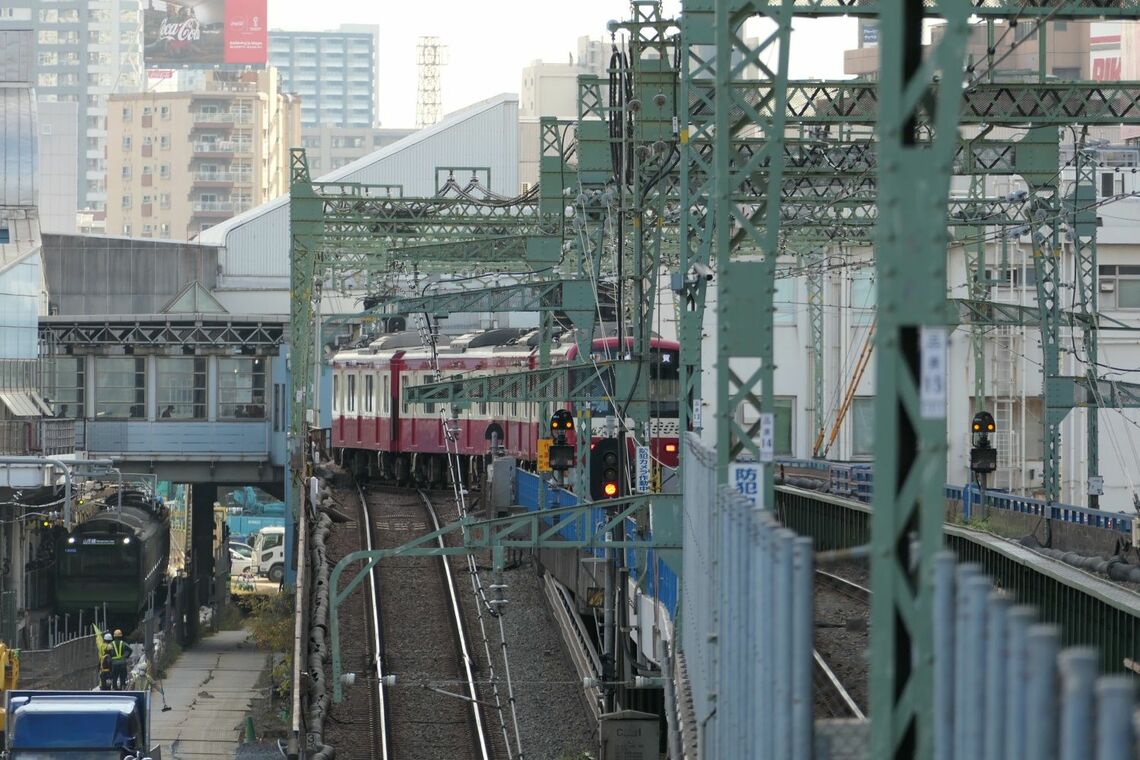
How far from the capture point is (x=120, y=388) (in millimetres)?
45125

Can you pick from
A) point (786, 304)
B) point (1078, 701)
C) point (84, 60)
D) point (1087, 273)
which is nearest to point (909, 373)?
point (1078, 701)

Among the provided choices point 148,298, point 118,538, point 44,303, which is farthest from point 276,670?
point 148,298

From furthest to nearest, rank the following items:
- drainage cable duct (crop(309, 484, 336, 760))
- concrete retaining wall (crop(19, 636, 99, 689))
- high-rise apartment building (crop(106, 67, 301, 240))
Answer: high-rise apartment building (crop(106, 67, 301, 240)) → concrete retaining wall (crop(19, 636, 99, 689)) → drainage cable duct (crop(309, 484, 336, 760))

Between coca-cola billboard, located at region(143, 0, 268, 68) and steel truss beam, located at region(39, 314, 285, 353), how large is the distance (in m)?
86.7

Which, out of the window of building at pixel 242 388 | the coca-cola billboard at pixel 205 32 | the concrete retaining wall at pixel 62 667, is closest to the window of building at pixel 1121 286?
the window of building at pixel 242 388

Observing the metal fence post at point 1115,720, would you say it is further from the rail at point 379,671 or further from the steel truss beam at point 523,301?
the steel truss beam at point 523,301

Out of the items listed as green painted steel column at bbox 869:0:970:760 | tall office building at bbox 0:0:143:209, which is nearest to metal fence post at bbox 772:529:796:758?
green painted steel column at bbox 869:0:970:760

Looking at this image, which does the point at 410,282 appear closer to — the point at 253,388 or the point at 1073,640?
the point at 253,388

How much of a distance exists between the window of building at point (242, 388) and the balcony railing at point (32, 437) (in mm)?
5625

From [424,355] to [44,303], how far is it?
16.9 metres

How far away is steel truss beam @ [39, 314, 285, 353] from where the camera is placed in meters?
44.2

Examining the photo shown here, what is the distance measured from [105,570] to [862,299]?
19913 millimetres

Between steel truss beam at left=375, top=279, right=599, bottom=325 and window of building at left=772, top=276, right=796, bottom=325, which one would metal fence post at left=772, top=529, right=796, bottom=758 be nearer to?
steel truss beam at left=375, top=279, right=599, bottom=325

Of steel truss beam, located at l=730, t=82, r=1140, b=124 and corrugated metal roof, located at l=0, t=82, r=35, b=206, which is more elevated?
corrugated metal roof, located at l=0, t=82, r=35, b=206
